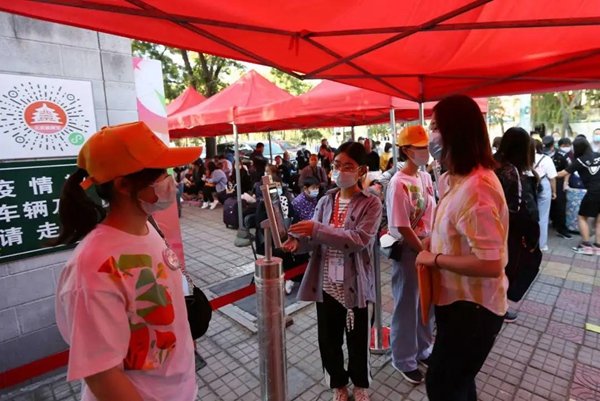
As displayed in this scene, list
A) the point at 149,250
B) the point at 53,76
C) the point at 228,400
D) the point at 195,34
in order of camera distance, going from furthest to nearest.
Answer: the point at 53,76 < the point at 228,400 < the point at 195,34 < the point at 149,250

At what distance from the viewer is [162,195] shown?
47.8 inches

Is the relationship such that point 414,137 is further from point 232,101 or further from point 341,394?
point 232,101

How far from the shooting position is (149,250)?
117 cm

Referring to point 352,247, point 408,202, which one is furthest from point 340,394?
point 408,202

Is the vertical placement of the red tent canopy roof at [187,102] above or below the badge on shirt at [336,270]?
above

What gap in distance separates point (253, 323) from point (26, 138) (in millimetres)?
2654

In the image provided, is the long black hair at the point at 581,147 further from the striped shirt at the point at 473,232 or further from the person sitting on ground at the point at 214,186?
the person sitting on ground at the point at 214,186

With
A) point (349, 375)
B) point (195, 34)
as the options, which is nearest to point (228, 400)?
point (349, 375)

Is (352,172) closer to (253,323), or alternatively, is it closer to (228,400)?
(228,400)

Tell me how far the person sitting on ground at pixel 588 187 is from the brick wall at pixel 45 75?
6.66 metres

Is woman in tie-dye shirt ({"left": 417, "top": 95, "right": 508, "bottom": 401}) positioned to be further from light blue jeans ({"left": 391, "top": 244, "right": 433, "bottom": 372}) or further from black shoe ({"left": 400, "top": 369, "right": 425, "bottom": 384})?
black shoe ({"left": 400, "top": 369, "right": 425, "bottom": 384})

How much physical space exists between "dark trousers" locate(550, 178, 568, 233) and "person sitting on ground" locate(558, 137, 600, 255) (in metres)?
0.74

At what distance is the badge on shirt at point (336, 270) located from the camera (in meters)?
2.23

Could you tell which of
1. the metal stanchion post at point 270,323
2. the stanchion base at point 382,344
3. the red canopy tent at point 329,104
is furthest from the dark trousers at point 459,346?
the red canopy tent at point 329,104
